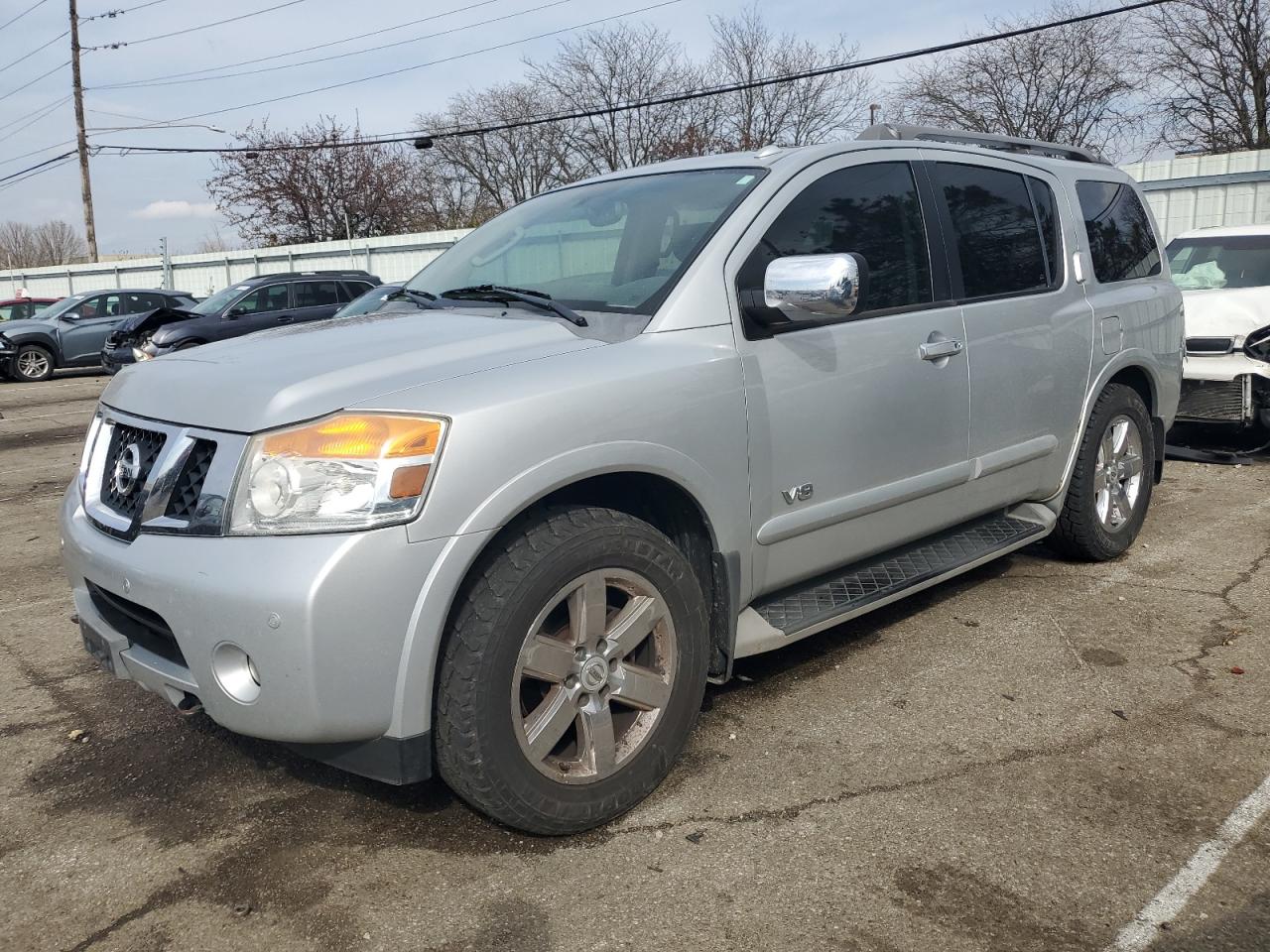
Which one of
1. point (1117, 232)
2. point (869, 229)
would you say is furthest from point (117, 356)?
point (869, 229)

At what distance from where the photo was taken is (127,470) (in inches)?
112

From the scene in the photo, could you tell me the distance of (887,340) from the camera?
→ 11.7 ft

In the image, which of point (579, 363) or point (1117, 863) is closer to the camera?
point (1117, 863)

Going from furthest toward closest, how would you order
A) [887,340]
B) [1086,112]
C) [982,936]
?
[1086,112] → [887,340] → [982,936]

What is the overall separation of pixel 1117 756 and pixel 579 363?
6.55ft

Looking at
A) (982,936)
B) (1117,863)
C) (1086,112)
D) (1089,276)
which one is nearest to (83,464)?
(982,936)

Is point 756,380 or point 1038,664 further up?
point 756,380

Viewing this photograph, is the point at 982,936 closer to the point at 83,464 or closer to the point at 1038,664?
the point at 1038,664

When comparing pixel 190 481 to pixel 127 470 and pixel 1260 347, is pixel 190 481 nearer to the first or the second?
pixel 127 470

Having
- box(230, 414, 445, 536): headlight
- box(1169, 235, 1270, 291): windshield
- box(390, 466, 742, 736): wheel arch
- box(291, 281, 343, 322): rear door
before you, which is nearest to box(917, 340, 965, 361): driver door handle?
box(390, 466, 742, 736): wheel arch

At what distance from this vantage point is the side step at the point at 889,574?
3.38 meters

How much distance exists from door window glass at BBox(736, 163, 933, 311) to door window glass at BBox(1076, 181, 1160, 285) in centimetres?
137

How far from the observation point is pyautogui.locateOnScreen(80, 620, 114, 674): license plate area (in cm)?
284

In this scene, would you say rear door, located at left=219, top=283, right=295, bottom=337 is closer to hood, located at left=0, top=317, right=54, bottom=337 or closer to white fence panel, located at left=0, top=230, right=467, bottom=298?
hood, located at left=0, top=317, right=54, bottom=337
